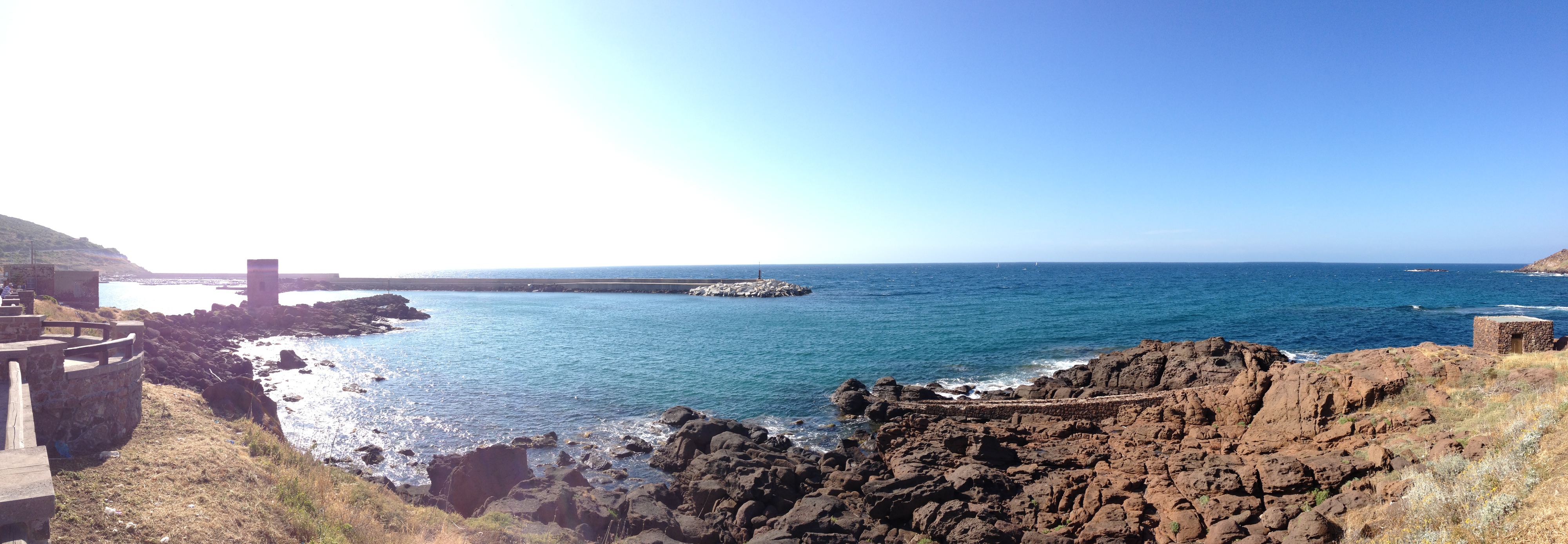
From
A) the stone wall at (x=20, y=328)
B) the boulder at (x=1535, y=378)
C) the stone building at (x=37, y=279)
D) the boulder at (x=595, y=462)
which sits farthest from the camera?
the stone building at (x=37, y=279)

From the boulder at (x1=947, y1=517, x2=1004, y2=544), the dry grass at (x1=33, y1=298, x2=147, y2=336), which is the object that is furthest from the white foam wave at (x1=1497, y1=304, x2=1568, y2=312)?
the dry grass at (x1=33, y1=298, x2=147, y2=336)

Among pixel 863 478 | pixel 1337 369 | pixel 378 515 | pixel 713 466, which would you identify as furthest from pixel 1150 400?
pixel 378 515

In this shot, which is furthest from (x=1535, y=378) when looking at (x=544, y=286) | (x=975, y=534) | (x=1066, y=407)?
(x=544, y=286)

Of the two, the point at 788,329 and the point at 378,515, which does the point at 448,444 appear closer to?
the point at 378,515

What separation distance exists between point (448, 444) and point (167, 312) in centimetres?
4818

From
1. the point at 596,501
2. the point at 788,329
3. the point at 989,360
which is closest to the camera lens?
the point at 596,501

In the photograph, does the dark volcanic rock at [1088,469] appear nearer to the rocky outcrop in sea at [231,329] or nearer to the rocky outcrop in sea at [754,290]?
the rocky outcrop in sea at [231,329]

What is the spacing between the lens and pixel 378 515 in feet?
31.3

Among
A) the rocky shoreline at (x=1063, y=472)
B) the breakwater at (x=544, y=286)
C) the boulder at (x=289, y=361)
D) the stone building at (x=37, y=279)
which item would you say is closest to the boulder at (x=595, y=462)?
the rocky shoreline at (x=1063, y=472)

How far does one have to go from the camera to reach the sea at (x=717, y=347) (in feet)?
62.7

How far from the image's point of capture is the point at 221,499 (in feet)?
26.7

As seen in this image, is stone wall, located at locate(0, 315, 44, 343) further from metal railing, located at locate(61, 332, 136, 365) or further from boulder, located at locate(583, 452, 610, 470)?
boulder, located at locate(583, 452, 610, 470)

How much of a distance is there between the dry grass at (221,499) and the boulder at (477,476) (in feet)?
4.31

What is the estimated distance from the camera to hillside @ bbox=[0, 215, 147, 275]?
61594 mm
